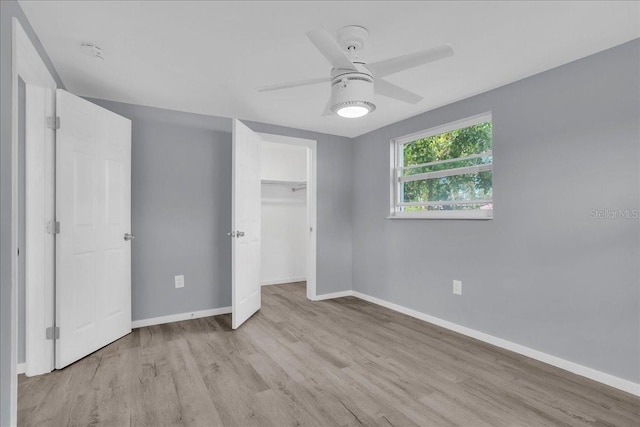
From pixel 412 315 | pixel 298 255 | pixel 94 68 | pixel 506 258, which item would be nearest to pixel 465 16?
pixel 506 258

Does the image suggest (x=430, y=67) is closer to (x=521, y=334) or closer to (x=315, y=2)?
(x=315, y=2)

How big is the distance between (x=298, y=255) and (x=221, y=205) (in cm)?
217

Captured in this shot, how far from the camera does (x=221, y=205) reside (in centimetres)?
369

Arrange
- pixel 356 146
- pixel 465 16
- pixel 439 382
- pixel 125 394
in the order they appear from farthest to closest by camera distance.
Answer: pixel 356 146, pixel 439 382, pixel 125 394, pixel 465 16

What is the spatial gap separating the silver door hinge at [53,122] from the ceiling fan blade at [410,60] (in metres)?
2.25

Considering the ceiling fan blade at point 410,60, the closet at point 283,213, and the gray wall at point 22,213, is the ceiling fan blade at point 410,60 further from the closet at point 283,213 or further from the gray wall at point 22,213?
the closet at point 283,213

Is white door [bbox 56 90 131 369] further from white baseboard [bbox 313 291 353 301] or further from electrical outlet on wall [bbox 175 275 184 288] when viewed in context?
white baseboard [bbox 313 291 353 301]

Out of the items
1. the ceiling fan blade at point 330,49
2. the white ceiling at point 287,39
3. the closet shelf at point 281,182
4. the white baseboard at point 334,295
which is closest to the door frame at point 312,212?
the white baseboard at point 334,295

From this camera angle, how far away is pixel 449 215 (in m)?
3.22

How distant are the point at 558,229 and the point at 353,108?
1.81 meters

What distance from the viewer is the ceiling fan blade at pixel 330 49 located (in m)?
1.41

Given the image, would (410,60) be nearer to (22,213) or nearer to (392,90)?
(392,90)

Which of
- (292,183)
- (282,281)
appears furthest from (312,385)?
(292,183)

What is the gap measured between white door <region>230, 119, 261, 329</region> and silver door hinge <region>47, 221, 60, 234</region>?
133cm
